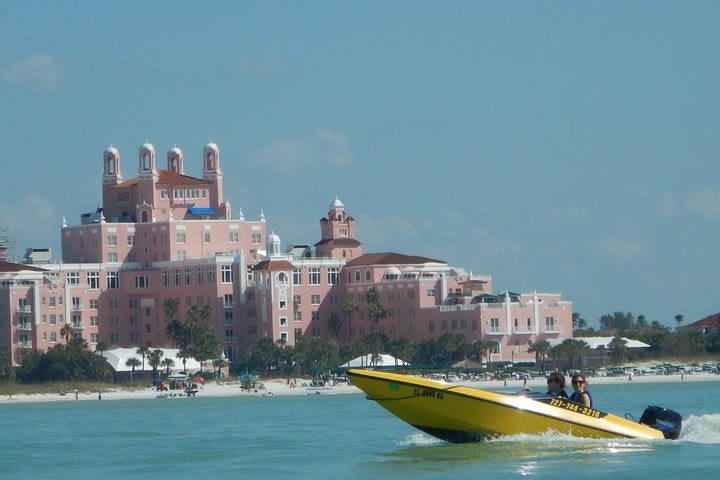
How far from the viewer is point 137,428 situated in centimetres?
7431

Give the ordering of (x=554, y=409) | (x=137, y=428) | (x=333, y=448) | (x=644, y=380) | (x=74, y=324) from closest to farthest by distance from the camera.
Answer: (x=554, y=409)
(x=333, y=448)
(x=137, y=428)
(x=644, y=380)
(x=74, y=324)

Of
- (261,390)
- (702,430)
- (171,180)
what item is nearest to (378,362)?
(261,390)

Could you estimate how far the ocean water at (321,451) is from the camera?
1822 inches

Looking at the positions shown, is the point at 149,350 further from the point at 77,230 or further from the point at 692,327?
the point at 692,327

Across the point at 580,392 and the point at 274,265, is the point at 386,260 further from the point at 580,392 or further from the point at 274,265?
the point at 580,392

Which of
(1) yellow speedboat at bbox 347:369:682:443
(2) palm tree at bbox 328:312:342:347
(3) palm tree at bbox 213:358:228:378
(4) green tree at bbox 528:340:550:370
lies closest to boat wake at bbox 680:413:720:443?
(1) yellow speedboat at bbox 347:369:682:443

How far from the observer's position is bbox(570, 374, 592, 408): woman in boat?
4719cm

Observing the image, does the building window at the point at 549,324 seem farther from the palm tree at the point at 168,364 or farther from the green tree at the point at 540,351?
the palm tree at the point at 168,364

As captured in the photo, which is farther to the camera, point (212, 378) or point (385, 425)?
point (212, 378)

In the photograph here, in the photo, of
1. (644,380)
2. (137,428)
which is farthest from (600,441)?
(644,380)

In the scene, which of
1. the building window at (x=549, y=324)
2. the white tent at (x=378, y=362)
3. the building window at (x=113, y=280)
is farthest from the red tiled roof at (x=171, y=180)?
the building window at (x=549, y=324)

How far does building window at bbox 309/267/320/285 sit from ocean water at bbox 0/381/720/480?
6966 centimetres

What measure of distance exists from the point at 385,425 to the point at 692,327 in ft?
328

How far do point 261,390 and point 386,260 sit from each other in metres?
27.1
